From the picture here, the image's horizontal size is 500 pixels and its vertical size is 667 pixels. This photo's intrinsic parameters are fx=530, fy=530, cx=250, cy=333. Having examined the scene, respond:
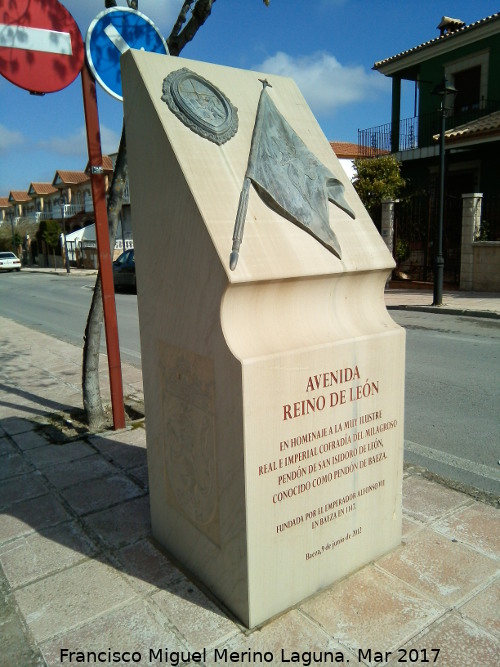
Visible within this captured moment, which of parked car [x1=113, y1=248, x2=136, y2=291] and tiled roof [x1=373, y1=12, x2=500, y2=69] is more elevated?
tiled roof [x1=373, y1=12, x2=500, y2=69]

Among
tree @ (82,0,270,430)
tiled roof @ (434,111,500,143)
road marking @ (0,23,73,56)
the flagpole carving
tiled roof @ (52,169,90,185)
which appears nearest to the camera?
the flagpole carving

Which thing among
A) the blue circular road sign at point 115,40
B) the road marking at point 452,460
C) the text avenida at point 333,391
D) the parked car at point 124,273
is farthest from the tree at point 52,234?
the text avenida at point 333,391

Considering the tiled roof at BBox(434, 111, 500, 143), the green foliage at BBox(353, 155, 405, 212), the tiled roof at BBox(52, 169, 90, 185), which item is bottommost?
the green foliage at BBox(353, 155, 405, 212)

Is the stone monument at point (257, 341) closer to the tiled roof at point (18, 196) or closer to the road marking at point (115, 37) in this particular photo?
the road marking at point (115, 37)

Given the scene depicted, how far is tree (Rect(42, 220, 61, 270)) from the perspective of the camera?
1697 inches

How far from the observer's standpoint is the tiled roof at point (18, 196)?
70125mm

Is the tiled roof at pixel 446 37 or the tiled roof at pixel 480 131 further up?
the tiled roof at pixel 446 37

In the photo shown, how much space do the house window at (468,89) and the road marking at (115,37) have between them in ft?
60.9

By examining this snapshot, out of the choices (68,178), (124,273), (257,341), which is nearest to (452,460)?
(257,341)

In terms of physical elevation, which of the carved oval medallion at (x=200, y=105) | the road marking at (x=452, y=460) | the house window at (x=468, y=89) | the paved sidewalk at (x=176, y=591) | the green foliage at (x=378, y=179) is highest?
the house window at (x=468, y=89)

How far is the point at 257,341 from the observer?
2.12m

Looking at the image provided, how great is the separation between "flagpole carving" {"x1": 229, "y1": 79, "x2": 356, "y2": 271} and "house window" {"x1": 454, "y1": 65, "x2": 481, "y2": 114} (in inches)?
776

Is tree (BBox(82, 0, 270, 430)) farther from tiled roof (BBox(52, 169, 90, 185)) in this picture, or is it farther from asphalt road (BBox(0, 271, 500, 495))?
tiled roof (BBox(52, 169, 90, 185))

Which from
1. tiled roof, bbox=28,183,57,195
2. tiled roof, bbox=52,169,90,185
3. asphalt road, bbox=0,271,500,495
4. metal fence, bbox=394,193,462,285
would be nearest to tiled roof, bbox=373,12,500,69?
metal fence, bbox=394,193,462,285
